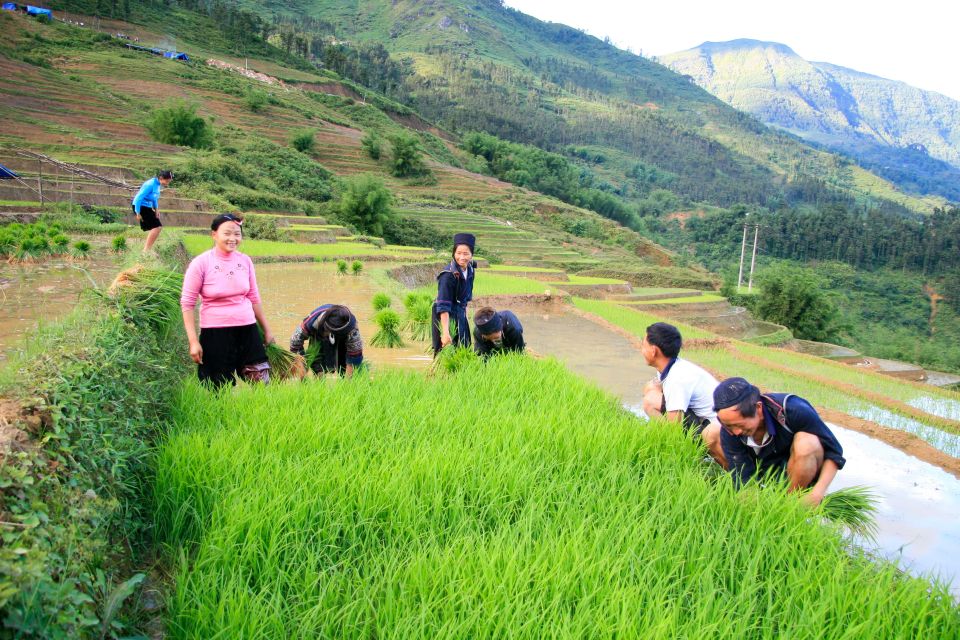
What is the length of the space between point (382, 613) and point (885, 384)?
12.2 metres

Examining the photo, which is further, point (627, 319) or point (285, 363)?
point (627, 319)

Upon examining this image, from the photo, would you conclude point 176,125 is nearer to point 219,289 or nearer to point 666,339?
point 219,289

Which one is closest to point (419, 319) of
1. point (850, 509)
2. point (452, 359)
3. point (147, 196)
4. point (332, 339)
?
point (452, 359)

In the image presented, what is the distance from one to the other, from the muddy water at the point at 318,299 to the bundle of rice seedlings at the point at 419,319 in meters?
0.15

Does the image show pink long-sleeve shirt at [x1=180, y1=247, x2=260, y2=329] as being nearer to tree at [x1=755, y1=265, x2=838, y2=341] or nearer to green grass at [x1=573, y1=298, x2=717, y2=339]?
green grass at [x1=573, y1=298, x2=717, y2=339]

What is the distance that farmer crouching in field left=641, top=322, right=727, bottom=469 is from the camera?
390cm

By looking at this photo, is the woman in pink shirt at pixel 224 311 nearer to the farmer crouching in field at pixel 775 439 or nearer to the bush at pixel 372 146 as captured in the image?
the farmer crouching in field at pixel 775 439

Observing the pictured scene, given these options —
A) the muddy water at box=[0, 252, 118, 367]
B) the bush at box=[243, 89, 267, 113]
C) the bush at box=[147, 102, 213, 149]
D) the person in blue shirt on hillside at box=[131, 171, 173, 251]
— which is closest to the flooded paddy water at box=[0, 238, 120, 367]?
the muddy water at box=[0, 252, 118, 367]

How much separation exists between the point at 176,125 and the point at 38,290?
2829 cm

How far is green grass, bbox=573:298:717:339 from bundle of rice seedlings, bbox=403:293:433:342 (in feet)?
18.5

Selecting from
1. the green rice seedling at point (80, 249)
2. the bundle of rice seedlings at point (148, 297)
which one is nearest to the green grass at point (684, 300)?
the green rice seedling at point (80, 249)

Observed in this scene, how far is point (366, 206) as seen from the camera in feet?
94.0

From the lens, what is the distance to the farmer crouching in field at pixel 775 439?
3.16 metres

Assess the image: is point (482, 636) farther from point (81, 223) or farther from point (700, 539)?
point (81, 223)
